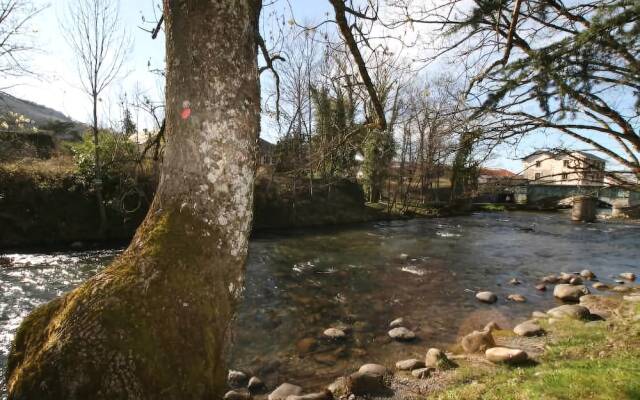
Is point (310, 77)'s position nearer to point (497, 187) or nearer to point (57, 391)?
point (497, 187)

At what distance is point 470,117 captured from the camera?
4.34 m

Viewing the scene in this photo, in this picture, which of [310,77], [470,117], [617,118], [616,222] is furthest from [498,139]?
[616,222]

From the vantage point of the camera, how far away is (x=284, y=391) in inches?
212

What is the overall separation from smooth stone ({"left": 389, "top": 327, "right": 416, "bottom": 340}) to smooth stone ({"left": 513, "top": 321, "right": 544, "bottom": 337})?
6.77ft

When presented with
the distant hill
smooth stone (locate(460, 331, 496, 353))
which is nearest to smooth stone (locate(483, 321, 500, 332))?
smooth stone (locate(460, 331, 496, 353))

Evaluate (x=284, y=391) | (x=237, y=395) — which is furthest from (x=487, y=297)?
(x=237, y=395)

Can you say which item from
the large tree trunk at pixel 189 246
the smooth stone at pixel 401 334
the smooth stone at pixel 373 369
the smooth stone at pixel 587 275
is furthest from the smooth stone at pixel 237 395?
the smooth stone at pixel 587 275

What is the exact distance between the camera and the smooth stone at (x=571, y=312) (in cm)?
798

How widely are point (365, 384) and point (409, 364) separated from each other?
3.82 feet

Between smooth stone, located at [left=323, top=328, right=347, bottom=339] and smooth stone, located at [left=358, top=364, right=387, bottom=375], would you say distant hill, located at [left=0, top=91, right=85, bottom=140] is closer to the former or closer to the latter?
smooth stone, located at [left=323, top=328, right=347, bottom=339]

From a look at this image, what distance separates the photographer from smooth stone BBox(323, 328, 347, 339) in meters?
7.46

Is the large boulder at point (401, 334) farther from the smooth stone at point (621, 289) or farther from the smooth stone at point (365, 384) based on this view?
the smooth stone at point (621, 289)

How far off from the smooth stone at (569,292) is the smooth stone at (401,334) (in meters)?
5.41

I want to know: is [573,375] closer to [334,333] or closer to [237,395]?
[237,395]
